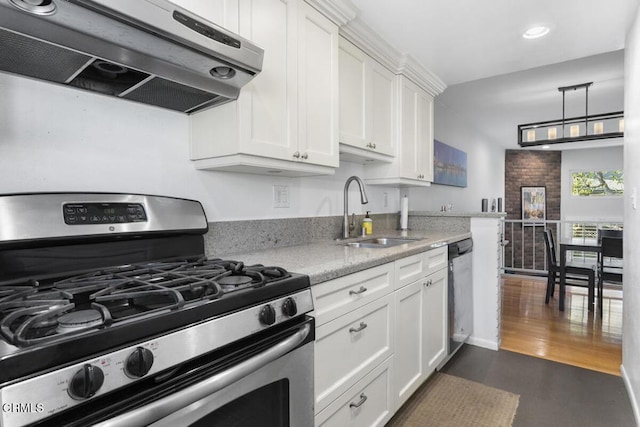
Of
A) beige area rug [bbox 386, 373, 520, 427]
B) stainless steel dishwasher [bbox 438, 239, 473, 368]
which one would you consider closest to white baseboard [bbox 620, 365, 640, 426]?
beige area rug [bbox 386, 373, 520, 427]

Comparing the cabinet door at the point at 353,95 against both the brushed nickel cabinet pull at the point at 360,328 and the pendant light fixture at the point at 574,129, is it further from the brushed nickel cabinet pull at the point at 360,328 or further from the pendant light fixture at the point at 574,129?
the pendant light fixture at the point at 574,129

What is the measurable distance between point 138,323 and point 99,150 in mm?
823

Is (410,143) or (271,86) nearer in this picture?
(271,86)

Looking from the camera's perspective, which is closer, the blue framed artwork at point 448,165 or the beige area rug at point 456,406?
the beige area rug at point 456,406

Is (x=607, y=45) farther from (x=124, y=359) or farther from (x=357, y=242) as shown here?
(x=124, y=359)

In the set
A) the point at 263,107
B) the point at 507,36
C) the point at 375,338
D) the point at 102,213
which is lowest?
the point at 375,338

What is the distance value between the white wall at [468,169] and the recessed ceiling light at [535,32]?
1.55 meters

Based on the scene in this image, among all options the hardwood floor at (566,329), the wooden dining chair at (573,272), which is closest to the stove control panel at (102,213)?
the hardwood floor at (566,329)

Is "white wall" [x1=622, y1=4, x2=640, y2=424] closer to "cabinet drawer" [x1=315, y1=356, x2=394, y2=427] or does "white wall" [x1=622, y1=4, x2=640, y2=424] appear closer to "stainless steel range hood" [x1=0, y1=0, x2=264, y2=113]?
"cabinet drawer" [x1=315, y1=356, x2=394, y2=427]

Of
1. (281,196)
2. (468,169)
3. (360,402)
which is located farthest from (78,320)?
(468,169)

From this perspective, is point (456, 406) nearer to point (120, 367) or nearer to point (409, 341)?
point (409, 341)

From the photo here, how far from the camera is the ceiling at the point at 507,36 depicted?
195 centimetres

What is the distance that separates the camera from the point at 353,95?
2.13 m

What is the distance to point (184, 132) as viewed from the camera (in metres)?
1.50
